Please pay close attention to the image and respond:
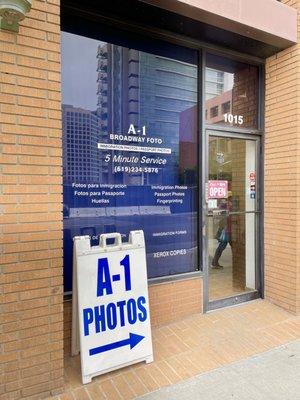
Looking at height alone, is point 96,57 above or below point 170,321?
above

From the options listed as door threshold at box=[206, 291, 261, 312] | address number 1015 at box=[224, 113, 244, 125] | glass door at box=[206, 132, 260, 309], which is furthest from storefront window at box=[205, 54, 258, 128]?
door threshold at box=[206, 291, 261, 312]

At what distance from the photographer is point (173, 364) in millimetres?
3025

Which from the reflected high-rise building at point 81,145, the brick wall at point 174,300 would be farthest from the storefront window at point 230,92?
the brick wall at point 174,300

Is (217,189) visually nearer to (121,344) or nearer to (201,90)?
(201,90)

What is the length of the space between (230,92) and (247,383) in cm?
335

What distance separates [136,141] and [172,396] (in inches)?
94.4

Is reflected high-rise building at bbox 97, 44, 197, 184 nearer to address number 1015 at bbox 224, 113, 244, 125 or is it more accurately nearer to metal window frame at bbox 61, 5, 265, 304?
metal window frame at bbox 61, 5, 265, 304

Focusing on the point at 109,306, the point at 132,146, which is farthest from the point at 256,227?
the point at 109,306

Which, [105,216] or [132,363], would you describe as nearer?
[132,363]

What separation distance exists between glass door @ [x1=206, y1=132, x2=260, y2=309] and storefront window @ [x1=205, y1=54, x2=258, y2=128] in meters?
0.25

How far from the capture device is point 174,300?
12.6 feet

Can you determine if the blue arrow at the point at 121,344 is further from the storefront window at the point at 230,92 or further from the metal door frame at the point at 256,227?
the storefront window at the point at 230,92

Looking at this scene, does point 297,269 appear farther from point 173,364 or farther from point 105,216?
point 105,216

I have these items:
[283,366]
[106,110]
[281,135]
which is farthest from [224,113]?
[283,366]
